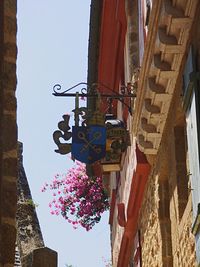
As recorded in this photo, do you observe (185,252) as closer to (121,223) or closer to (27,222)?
(27,222)

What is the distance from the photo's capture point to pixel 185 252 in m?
9.98

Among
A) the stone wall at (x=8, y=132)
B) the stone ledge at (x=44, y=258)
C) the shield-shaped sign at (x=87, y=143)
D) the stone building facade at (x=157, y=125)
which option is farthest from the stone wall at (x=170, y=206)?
the stone ledge at (x=44, y=258)

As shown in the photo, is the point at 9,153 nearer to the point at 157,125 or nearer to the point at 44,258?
the point at 44,258

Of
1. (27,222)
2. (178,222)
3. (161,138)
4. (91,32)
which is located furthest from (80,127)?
(91,32)

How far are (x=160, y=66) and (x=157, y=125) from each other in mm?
1582

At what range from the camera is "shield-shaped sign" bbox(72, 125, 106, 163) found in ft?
37.7

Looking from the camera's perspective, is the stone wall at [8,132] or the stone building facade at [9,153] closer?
the stone building facade at [9,153]

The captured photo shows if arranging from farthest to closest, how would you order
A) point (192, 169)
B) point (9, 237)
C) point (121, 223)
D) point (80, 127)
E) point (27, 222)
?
1. point (121, 223)
2. point (80, 127)
3. point (192, 169)
4. point (27, 222)
5. point (9, 237)

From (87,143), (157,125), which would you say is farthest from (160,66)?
(87,143)

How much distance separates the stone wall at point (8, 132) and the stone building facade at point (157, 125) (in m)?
3.00

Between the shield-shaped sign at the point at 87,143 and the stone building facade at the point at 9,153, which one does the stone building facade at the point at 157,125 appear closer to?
the shield-shaped sign at the point at 87,143

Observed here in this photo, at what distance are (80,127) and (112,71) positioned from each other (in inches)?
201

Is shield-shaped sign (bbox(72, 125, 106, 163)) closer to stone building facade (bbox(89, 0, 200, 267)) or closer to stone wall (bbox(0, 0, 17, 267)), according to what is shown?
stone building facade (bbox(89, 0, 200, 267))

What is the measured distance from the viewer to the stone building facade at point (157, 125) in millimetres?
9016
